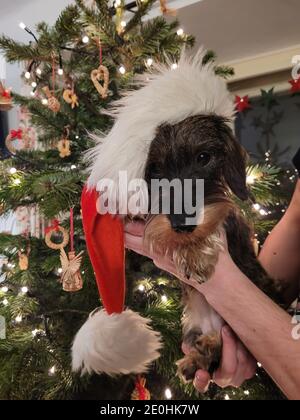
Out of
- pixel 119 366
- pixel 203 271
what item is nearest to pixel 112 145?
pixel 203 271

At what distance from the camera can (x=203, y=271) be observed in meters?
0.73

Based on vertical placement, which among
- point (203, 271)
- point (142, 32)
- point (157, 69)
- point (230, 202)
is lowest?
point (203, 271)

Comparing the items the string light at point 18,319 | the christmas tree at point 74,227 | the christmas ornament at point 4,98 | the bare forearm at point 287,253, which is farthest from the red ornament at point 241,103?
the string light at point 18,319

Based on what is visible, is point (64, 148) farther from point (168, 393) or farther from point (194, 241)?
point (168, 393)

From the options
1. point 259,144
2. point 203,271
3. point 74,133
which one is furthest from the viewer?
point 259,144

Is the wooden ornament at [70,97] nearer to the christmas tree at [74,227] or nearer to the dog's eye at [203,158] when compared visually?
the christmas tree at [74,227]

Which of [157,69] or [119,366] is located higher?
[157,69]

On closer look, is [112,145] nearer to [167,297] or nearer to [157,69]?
[157,69]

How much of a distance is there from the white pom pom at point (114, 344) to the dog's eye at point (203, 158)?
1.31ft

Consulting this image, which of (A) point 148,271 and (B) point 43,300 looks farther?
(B) point 43,300

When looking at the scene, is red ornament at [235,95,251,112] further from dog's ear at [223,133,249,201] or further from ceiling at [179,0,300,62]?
ceiling at [179,0,300,62]

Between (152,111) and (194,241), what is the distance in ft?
0.77

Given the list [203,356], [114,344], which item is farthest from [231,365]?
[114,344]

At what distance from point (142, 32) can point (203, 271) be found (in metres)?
→ 0.81
